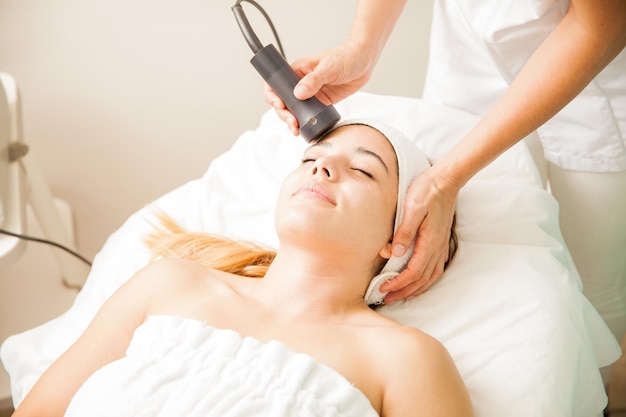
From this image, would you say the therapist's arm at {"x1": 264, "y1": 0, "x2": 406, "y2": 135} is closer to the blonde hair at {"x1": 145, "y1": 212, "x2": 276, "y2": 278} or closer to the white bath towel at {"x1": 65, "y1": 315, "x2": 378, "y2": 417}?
the blonde hair at {"x1": 145, "y1": 212, "x2": 276, "y2": 278}

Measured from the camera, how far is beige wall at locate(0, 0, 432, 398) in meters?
1.88

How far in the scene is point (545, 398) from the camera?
103 cm

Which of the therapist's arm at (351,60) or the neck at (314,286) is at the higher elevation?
the therapist's arm at (351,60)

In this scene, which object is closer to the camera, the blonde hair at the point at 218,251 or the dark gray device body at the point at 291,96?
the dark gray device body at the point at 291,96

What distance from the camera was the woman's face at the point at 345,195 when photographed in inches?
41.9

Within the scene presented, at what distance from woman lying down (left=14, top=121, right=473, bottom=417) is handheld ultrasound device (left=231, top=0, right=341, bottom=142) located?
40 millimetres

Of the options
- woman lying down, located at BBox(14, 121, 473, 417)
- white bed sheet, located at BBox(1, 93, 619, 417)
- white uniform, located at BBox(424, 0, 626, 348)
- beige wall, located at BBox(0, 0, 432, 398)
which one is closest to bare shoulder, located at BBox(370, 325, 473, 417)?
woman lying down, located at BBox(14, 121, 473, 417)

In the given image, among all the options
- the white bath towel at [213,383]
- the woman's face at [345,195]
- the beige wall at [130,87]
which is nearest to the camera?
the white bath towel at [213,383]

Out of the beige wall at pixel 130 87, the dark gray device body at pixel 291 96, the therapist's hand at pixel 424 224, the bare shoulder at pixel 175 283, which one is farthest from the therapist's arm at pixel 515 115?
the beige wall at pixel 130 87

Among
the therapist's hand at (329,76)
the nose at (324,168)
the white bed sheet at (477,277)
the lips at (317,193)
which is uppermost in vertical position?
the therapist's hand at (329,76)

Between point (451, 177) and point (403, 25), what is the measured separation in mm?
1024

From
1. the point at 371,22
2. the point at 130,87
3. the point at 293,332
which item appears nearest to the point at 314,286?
the point at 293,332

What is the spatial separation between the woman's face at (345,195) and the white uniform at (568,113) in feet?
1.06

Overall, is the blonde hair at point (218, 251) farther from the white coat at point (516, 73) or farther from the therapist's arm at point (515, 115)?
the white coat at point (516, 73)
